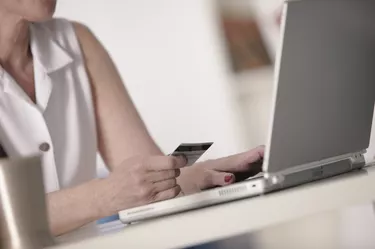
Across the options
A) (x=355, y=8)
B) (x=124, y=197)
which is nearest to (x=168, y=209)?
(x=124, y=197)

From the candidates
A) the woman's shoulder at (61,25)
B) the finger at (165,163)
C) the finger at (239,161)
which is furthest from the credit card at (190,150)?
the woman's shoulder at (61,25)

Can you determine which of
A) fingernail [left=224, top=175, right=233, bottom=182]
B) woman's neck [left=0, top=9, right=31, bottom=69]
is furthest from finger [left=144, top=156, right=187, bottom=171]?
woman's neck [left=0, top=9, right=31, bottom=69]

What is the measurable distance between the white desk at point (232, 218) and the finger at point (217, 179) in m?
0.28

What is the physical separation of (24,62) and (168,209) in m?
0.60

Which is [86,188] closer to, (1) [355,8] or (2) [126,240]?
(2) [126,240]

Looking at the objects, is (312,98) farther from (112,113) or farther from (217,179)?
(112,113)

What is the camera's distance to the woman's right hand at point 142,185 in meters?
1.53

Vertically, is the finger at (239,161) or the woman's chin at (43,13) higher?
the woman's chin at (43,13)

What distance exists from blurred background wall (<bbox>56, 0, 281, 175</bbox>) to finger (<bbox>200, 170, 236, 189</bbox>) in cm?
16

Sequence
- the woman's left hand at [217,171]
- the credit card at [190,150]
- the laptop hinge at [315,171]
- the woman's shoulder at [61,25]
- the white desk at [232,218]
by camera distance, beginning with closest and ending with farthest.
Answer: the white desk at [232,218], the laptop hinge at [315,171], the credit card at [190,150], the woman's left hand at [217,171], the woman's shoulder at [61,25]

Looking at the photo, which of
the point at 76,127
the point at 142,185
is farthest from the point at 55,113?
the point at 142,185

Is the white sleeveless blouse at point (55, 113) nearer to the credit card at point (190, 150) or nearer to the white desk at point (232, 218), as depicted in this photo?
the credit card at point (190, 150)

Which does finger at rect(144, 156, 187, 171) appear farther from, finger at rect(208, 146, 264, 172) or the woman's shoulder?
the woman's shoulder

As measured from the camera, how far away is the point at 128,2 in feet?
5.85
